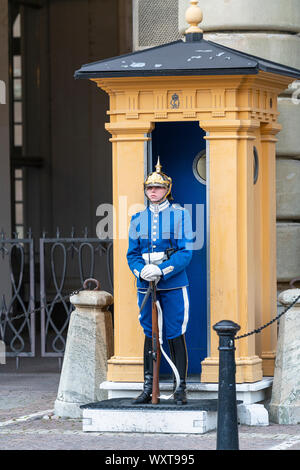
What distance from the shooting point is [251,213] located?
979 centimetres

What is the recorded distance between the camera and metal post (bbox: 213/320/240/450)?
7973mm

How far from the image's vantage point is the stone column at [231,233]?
31.6 ft

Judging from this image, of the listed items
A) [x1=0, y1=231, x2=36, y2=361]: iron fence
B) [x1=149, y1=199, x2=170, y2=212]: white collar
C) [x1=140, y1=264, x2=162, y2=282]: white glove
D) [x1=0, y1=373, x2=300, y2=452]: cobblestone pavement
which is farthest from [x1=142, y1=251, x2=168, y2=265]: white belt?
[x1=0, y1=231, x2=36, y2=361]: iron fence

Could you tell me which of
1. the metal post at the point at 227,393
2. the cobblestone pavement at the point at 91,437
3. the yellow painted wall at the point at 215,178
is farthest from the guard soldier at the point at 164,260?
the metal post at the point at 227,393

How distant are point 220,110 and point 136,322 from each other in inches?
67.7

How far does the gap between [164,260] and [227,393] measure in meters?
1.58

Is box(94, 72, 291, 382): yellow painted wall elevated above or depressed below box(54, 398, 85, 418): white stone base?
above

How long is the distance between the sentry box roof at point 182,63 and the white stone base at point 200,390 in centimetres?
231

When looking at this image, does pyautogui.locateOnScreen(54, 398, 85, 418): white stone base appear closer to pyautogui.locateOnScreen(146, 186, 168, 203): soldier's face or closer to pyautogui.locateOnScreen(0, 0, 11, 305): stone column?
pyautogui.locateOnScreen(146, 186, 168, 203): soldier's face

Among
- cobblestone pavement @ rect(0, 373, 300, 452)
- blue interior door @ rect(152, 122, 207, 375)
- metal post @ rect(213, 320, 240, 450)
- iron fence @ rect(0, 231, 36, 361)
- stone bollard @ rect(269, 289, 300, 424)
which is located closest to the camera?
metal post @ rect(213, 320, 240, 450)

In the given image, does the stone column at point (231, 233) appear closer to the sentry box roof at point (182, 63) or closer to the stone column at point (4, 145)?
the sentry box roof at point (182, 63)

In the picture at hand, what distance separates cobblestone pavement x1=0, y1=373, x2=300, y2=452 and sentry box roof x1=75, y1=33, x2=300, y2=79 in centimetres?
260

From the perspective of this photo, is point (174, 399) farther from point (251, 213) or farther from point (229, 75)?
point (229, 75)
